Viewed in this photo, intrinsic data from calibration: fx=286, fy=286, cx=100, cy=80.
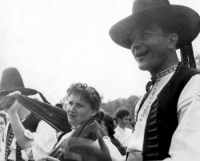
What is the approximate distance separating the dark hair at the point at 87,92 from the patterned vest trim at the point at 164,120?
1453mm

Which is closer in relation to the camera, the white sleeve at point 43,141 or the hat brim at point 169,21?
the hat brim at point 169,21

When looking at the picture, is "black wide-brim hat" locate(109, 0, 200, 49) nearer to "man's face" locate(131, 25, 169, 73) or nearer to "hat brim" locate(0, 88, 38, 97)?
"man's face" locate(131, 25, 169, 73)

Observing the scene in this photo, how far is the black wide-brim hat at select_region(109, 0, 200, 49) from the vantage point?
1.91 m

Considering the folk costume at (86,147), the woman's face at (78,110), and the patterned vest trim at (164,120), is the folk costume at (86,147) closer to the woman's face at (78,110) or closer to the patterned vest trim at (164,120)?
the woman's face at (78,110)

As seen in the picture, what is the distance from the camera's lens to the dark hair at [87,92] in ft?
10.1

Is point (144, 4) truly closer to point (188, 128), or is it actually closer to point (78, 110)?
point (188, 128)

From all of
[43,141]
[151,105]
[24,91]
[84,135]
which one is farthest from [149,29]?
[24,91]

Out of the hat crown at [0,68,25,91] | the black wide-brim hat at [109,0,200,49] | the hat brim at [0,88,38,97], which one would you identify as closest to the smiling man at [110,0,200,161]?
the black wide-brim hat at [109,0,200,49]

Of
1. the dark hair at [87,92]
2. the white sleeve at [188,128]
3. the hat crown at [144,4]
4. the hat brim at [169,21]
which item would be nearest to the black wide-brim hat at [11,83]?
the dark hair at [87,92]

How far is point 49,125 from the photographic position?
11.9 feet

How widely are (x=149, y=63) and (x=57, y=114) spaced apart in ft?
6.04

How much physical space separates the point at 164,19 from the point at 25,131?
2.42m

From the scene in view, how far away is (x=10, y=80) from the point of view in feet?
13.7

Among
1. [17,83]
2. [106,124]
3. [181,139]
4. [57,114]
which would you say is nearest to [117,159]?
[57,114]
